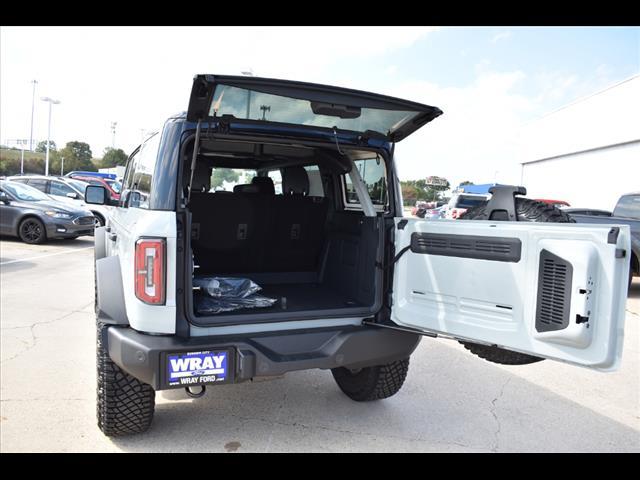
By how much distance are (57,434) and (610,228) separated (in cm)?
326

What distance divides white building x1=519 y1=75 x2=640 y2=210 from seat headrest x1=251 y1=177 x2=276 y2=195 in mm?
18477

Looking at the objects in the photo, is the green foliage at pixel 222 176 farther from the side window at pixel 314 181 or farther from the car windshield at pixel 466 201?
the car windshield at pixel 466 201

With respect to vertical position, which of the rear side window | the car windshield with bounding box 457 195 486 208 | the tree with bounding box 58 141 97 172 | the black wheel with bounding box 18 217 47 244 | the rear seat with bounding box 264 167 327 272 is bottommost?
the black wheel with bounding box 18 217 47 244

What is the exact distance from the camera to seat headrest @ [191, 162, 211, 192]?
4.10 m

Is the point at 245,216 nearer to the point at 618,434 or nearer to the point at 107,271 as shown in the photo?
the point at 107,271

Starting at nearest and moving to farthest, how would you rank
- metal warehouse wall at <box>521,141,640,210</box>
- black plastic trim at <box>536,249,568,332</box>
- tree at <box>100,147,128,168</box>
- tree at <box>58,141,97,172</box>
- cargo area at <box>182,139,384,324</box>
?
black plastic trim at <box>536,249,568,332</box>, cargo area at <box>182,139,384,324</box>, metal warehouse wall at <box>521,141,640,210</box>, tree at <box>58,141,97,172</box>, tree at <box>100,147,128,168</box>

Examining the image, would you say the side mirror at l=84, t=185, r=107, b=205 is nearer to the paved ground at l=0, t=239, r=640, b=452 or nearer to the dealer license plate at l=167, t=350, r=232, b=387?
the paved ground at l=0, t=239, r=640, b=452

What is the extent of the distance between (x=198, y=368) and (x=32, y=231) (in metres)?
10.4

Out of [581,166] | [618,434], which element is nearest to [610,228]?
[618,434]

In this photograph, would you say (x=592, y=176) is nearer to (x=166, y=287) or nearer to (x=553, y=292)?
(x=553, y=292)

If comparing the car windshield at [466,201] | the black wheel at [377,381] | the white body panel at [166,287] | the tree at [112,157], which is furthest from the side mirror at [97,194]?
the tree at [112,157]

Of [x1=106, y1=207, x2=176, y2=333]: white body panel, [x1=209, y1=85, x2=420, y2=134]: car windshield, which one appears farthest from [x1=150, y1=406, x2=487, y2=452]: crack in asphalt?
[x1=209, y1=85, x2=420, y2=134]: car windshield

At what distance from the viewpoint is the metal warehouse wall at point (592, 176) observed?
19031 mm

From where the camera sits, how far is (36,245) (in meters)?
10.9
